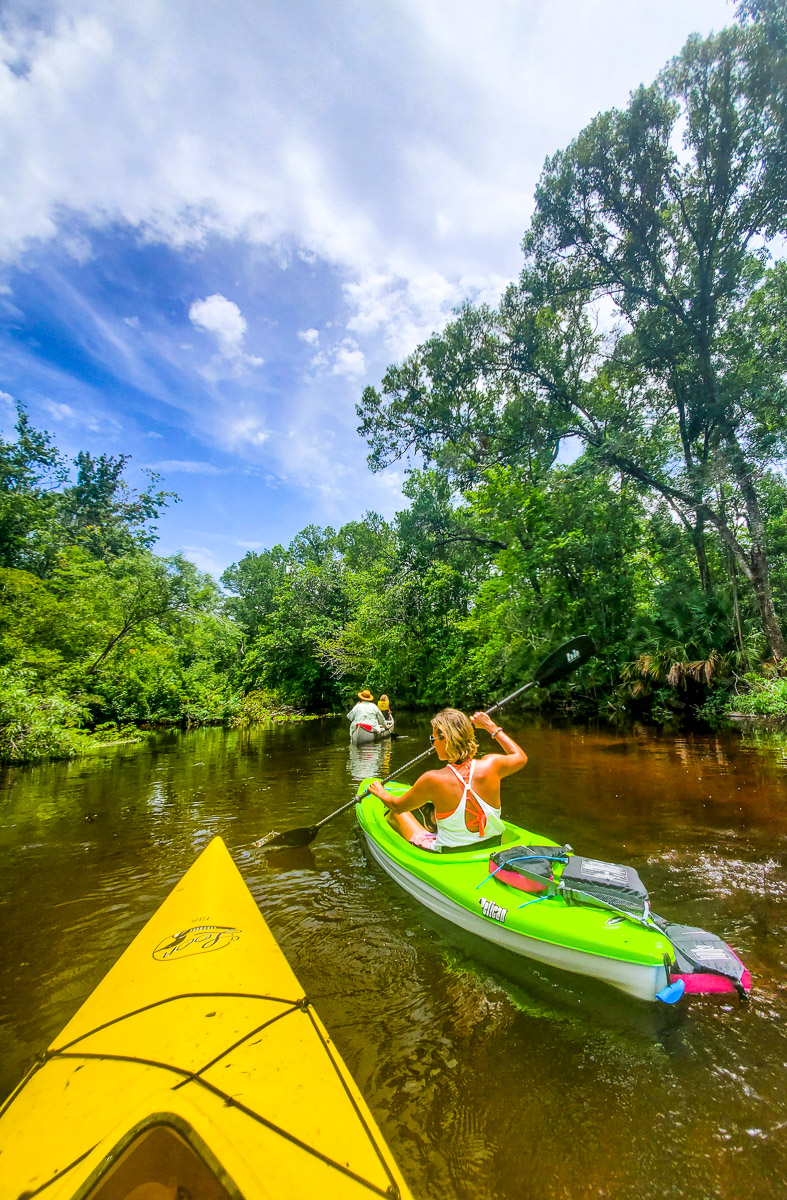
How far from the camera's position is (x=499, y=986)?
2475 millimetres

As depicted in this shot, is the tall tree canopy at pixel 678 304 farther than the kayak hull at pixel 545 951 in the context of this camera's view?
Yes

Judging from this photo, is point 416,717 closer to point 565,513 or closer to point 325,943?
point 565,513

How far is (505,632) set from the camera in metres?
15.4

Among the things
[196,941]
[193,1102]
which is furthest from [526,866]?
[193,1102]

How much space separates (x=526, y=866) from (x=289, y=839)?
2676 mm

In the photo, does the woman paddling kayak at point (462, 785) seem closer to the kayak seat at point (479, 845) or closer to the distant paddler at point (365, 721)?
the kayak seat at point (479, 845)

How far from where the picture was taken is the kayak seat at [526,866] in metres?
2.57

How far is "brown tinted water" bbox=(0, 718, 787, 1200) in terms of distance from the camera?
1.59m

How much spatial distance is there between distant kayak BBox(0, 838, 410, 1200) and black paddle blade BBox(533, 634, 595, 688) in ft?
12.1

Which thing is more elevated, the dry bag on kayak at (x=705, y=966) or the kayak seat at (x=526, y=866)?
the kayak seat at (x=526, y=866)

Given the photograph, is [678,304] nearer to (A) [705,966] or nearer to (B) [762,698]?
(B) [762,698]

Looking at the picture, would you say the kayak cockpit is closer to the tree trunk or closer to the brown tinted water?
the brown tinted water

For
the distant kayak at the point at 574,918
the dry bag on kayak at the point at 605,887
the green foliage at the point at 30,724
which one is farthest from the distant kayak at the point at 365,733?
the dry bag on kayak at the point at 605,887

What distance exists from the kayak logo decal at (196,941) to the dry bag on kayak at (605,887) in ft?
5.25
